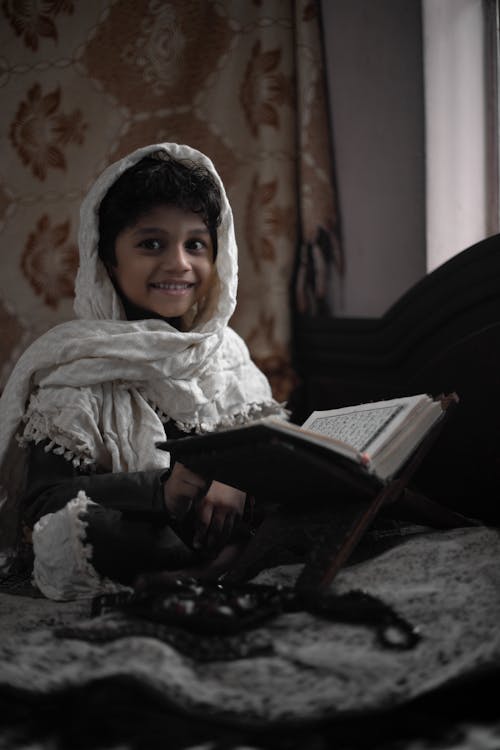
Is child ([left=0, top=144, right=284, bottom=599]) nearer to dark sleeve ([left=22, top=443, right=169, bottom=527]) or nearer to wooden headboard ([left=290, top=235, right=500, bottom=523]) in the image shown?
dark sleeve ([left=22, top=443, right=169, bottom=527])

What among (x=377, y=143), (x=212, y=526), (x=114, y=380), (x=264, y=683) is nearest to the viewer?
(x=264, y=683)

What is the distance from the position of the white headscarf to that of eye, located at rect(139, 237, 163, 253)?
0.33ft

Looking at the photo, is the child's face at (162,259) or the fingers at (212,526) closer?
the fingers at (212,526)

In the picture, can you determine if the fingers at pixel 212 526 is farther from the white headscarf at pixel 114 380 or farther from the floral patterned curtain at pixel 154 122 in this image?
the floral patterned curtain at pixel 154 122

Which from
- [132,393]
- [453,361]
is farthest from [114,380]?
[453,361]

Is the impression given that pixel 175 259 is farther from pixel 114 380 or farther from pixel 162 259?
pixel 114 380

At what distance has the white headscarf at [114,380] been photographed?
129cm

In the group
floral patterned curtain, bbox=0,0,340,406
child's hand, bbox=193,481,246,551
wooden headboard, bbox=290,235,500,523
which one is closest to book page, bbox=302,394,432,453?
child's hand, bbox=193,481,246,551

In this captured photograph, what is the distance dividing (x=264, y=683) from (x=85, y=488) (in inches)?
21.0

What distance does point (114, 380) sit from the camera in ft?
4.43

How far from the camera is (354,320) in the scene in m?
1.85

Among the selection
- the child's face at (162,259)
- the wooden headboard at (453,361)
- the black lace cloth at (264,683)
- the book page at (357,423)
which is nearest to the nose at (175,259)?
the child's face at (162,259)

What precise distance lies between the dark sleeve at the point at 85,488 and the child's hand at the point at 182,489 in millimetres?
17

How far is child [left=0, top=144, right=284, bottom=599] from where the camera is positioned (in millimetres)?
1143
